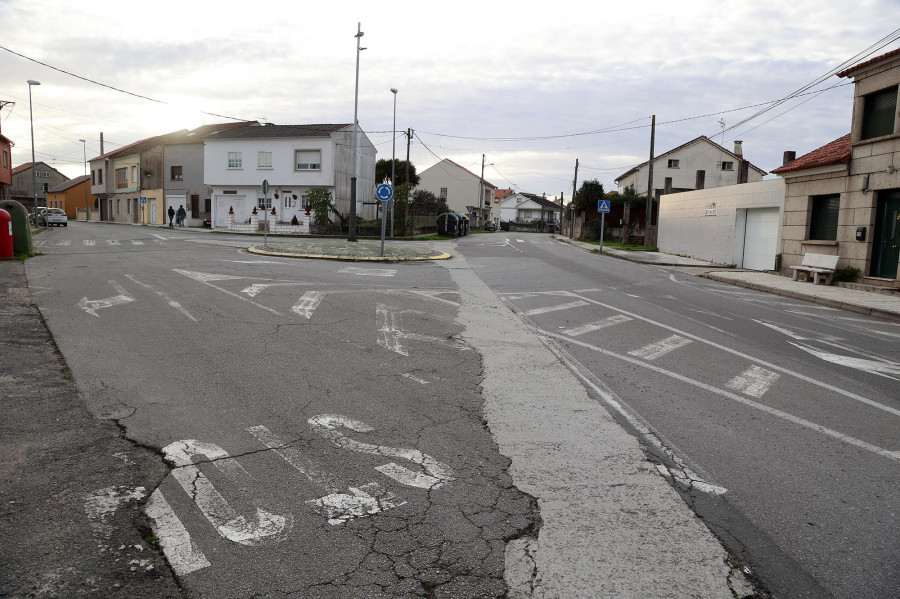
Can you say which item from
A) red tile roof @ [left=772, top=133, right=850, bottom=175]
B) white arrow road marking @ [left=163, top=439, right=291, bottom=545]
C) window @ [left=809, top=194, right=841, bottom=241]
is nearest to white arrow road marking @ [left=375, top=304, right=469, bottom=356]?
white arrow road marking @ [left=163, top=439, right=291, bottom=545]

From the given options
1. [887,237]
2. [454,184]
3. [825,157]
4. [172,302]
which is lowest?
[172,302]

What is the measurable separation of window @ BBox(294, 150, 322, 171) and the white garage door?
1201 inches

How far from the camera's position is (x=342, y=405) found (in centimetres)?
588

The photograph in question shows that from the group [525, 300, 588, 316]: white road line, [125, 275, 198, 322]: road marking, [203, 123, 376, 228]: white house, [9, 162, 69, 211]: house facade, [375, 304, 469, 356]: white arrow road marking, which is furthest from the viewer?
[9, 162, 69, 211]: house facade

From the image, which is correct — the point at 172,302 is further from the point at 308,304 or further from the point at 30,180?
the point at 30,180

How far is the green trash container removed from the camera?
17922 millimetres

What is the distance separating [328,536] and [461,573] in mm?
792

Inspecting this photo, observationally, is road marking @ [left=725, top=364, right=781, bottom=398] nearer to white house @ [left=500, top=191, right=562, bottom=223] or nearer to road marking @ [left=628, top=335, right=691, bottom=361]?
road marking @ [left=628, top=335, right=691, bottom=361]

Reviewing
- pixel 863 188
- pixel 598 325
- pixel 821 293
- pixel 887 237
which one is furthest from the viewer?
pixel 863 188

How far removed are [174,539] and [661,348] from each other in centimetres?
716

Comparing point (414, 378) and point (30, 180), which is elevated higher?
point (30, 180)

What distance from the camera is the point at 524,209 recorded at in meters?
122

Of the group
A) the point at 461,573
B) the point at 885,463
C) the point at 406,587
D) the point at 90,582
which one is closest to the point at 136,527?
the point at 90,582

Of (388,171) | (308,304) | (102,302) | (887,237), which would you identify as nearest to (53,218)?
(388,171)
